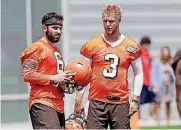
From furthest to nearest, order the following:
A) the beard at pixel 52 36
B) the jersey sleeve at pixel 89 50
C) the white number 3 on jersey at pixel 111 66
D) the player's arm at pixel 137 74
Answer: the player's arm at pixel 137 74 → the jersey sleeve at pixel 89 50 → the white number 3 on jersey at pixel 111 66 → the beard at pixel 52 36

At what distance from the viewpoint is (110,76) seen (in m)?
10.8

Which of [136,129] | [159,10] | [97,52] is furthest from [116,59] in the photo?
[159,10]

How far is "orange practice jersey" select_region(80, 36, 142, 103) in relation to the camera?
10.8 metres

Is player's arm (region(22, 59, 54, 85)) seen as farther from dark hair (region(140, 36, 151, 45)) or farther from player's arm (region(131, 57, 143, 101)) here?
dark hair (region(140, 36, 151, 45))

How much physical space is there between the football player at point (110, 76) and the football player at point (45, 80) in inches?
26.5

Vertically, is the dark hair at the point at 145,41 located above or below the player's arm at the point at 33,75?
below

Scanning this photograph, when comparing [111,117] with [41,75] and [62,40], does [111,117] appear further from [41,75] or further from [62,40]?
[62,40]

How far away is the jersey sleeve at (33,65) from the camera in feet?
33.1

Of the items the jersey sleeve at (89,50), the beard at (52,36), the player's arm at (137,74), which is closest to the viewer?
the beard at (52,36)

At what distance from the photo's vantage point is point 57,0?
1859 cm

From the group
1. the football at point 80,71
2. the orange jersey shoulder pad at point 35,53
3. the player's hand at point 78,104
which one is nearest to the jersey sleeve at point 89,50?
the football at point 80,71

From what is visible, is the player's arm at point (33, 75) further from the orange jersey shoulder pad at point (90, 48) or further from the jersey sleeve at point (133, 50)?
the jersey sleeve at point (133, 50)

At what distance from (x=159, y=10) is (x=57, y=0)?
95.3 inches

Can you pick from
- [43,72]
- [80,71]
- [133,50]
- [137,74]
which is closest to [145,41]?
[137,74]
